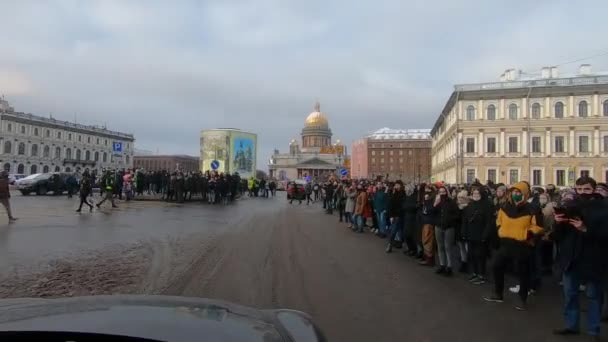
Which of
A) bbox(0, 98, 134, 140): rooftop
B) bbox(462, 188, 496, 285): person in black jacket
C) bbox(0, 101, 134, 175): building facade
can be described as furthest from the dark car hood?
bbox(0, 98, 134, 140): rooftop

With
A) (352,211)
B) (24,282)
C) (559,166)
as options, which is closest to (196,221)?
(352,211)

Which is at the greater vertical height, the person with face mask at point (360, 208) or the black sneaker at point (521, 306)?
the person with face mask at point (360, 208)

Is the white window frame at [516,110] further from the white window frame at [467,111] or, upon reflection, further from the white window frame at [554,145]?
the white window frame at [554,145]

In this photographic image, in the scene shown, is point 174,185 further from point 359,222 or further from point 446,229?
point 446,229

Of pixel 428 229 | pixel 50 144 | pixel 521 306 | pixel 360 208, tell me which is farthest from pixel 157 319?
pixel 50 144

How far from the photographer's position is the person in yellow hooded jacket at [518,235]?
6531 millimetres

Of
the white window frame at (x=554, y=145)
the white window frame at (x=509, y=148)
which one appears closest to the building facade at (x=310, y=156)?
the white window frame at (x=509, y=148)

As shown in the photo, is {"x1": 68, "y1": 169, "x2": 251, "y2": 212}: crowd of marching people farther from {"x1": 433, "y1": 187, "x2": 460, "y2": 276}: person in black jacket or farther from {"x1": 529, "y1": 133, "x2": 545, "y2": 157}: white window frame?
{"x1": 529, "y1": 133, "x2": 545, "y2": 157}: white window frame

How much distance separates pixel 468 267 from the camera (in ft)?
30.9

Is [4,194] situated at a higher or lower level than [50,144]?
lower

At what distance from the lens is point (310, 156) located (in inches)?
5079

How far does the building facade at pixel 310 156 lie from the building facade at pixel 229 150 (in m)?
48.0

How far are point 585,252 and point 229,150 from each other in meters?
57.4

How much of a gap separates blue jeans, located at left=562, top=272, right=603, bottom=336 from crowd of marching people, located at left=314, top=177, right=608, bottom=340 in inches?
0.4
